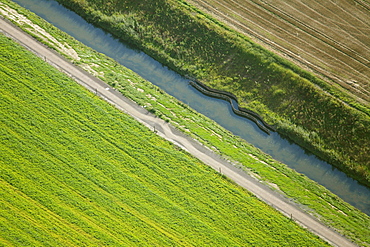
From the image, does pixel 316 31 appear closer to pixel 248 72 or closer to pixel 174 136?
pixel 248 72

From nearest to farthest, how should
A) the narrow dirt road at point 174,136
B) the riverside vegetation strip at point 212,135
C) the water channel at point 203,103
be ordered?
the narrow dirt road at point 174,136 → the riverside vegetation strip at point 212,135 → the water channel at point 203,103

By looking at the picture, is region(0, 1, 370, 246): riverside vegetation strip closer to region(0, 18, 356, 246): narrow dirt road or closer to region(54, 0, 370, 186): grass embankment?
region(0, 18, 356, 246): narrow dirt road

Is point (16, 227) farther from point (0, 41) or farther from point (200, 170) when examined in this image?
point (0, 41)

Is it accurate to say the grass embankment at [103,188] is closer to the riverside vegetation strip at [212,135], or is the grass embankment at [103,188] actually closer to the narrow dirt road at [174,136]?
the narrow dirt road at [174,136]

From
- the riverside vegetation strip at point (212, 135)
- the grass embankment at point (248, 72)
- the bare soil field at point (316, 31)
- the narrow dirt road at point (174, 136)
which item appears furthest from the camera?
the bare soil field at point (316, 31)

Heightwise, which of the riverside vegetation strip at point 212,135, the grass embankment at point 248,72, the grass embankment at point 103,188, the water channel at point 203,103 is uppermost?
the grass embankment at point 248,72

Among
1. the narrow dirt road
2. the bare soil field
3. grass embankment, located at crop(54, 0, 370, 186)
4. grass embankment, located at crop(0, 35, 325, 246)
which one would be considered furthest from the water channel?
the bare soil field

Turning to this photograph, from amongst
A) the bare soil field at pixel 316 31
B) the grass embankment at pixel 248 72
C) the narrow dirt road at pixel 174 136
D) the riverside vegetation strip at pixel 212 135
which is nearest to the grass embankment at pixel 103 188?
the narrow dirt road at pixel 174 136
